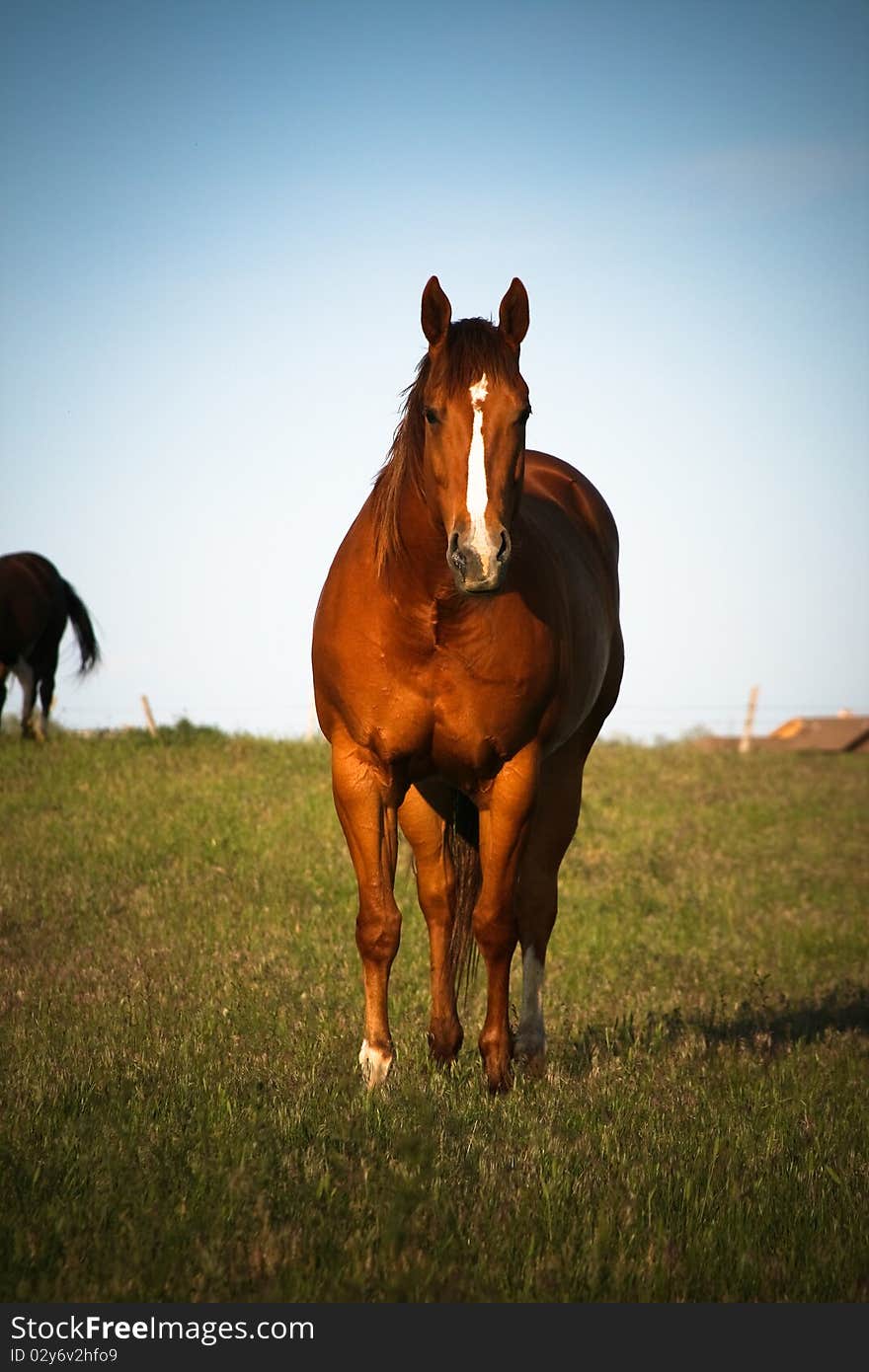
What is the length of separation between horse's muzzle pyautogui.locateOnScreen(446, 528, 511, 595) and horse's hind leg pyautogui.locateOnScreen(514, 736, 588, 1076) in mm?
2488

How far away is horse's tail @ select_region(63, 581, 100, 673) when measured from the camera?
20984mm

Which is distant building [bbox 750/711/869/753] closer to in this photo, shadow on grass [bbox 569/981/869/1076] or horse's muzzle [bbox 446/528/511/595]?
shadow on grass [bbox 569/981/869/1076]

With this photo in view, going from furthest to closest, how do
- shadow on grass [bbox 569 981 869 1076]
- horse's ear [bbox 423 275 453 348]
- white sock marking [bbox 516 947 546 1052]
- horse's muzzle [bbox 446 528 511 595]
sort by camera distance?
shadow on grass [bbox 569 981 869 1076]
white sock marking [bbox 516 947 546 1052]
horse's ear [bbox 423 275 453 348]
horse's muzzle [bbox 446 528 511 595]

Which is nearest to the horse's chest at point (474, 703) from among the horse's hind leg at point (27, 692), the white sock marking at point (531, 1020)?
the white sock marking at point (531, 1020)

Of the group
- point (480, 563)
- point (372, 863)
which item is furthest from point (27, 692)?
point (480, 563)

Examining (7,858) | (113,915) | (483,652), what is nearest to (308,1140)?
(483,652)

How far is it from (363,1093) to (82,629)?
53.4 feet

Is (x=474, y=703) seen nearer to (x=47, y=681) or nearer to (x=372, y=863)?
(x=372, y=863)

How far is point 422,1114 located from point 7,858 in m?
9.56

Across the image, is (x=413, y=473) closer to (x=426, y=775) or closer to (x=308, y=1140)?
(x=426, y=775)

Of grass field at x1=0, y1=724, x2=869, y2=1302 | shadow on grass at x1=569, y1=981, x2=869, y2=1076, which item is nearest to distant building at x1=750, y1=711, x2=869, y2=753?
grass field at x1=0, y1=724, x2=869, y2=1302

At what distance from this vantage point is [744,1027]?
9500 millimetres

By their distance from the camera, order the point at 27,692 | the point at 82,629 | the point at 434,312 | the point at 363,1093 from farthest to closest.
Result: the point at 82,629 < the point at 27,692 < the point at 434,312 < the point at 363,1093

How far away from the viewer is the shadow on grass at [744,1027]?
809 cm
